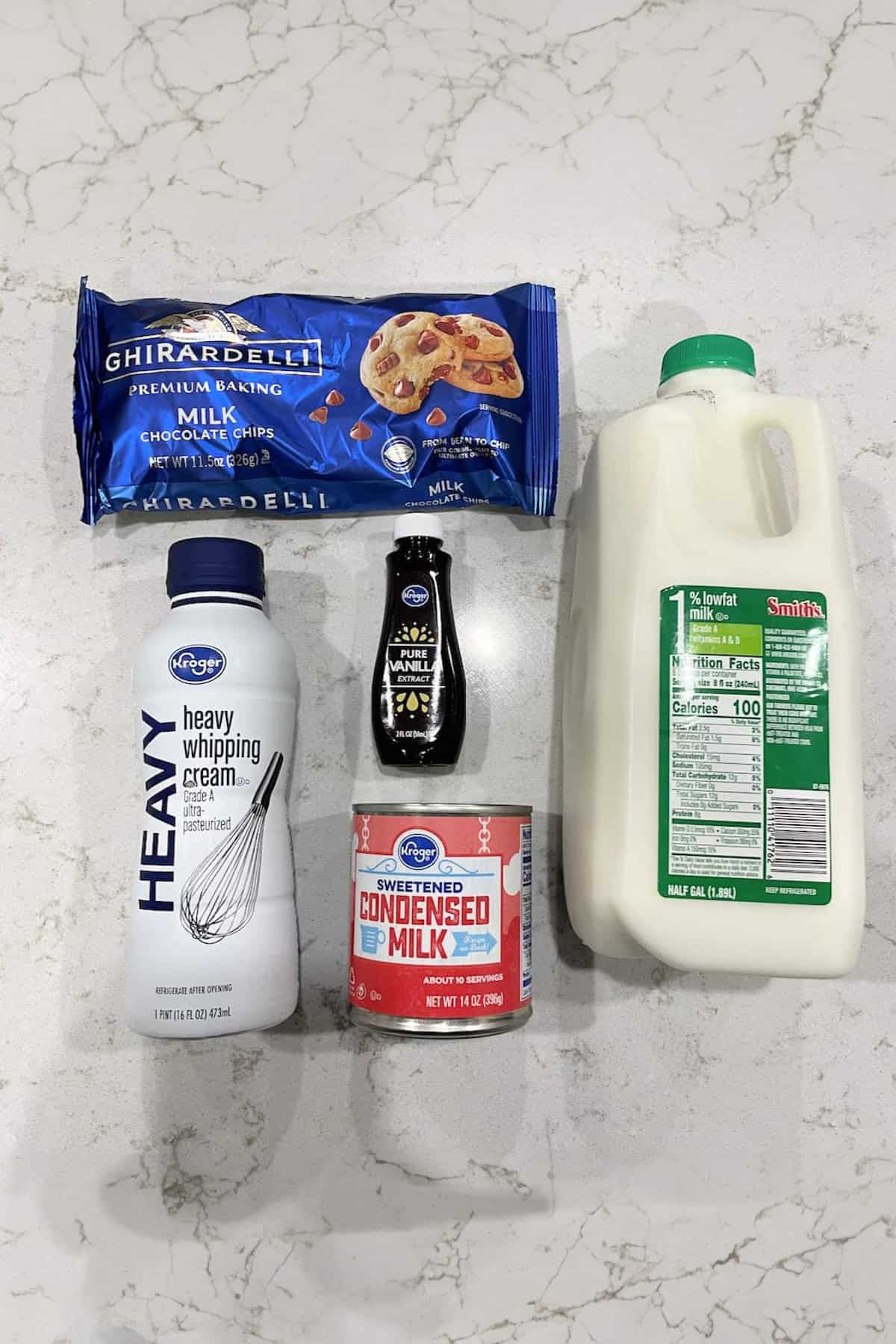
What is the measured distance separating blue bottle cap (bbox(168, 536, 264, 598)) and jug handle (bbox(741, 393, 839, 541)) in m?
0.37

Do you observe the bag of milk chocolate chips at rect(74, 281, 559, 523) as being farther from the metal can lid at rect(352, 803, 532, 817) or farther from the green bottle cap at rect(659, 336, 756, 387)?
the metal can lid at rect(352, 803, 532, 817)

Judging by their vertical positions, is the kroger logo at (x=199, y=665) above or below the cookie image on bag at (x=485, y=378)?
below

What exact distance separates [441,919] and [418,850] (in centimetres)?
5

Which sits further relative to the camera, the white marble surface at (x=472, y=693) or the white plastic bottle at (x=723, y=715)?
the white marble surface at (x=472, y=693)

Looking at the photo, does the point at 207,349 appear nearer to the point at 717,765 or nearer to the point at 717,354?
the point at 717,354

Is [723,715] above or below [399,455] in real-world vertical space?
below

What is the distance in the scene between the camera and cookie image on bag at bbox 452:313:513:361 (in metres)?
0.71

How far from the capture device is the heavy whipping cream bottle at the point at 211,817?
61 cm

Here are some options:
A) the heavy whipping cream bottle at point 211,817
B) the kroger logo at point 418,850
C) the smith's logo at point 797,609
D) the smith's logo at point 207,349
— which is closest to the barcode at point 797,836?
the smith's logo at point 797,609

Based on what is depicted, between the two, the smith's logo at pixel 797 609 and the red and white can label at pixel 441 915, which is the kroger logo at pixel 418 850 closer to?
the red and white can label at pixel 441 915

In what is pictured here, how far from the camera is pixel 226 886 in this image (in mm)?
620

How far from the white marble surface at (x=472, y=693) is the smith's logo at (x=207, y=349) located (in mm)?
78

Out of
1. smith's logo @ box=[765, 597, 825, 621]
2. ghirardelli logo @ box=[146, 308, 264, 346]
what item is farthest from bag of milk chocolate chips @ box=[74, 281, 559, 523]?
smith's logo @ box=[765, 597, 825, 621]

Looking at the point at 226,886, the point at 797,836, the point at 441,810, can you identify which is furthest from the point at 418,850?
the point at 797,836
